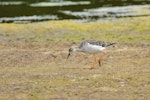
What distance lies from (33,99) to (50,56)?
7.23 m

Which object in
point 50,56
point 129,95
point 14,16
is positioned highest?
point 129,95

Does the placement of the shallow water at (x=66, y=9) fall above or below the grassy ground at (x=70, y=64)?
below

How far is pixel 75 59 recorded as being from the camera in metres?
21.2

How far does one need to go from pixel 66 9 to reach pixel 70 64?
22.6 metres

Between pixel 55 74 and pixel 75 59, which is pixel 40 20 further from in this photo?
pixel 55 74

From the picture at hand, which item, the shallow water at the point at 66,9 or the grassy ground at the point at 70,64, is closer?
the grassy ground at the point at 70,64

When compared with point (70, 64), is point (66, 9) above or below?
below

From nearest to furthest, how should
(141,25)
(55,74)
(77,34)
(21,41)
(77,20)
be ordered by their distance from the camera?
1. (55,74)
2. (21,41)
3. (77,34)
4. (141,25)
5. (77,20)

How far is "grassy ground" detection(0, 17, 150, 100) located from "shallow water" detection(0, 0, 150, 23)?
18.0ft

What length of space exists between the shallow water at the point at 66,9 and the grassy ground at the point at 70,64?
18.0 feet

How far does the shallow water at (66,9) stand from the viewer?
37.6 meters

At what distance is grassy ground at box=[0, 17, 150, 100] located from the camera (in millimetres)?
15523

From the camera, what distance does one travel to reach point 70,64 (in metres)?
20.2

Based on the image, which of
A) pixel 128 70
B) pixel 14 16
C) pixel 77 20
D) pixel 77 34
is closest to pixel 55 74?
pixel 128 70
